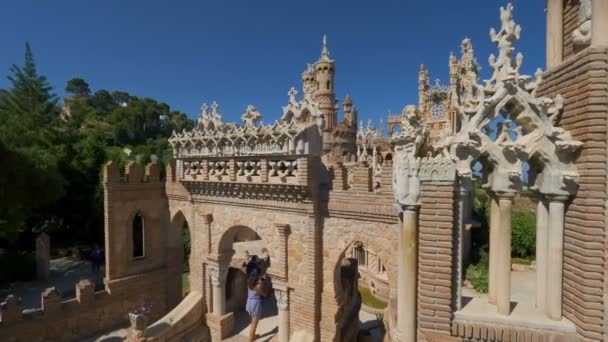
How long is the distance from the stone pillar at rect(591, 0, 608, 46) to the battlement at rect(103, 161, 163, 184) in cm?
1239

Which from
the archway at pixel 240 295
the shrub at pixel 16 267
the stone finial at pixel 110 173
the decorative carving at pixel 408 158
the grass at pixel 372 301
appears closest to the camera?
the decorative carving at pixel 408 158

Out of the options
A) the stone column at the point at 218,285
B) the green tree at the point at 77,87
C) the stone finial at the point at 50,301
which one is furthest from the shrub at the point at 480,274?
the green tree at the point at 77,87

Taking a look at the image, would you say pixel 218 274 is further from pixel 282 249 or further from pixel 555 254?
pixel 555 254

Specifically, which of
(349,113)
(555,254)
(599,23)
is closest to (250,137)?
(555,254)

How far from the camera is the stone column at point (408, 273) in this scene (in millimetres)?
4363

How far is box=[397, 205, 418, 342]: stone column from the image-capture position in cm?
436

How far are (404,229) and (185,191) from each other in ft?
29.3

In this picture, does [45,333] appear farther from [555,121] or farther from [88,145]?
[88,145]

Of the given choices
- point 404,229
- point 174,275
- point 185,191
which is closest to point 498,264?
point 404,229

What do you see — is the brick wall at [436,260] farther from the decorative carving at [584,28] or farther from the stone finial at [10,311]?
the stone finial at [10,311]

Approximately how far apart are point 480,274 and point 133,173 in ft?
55.7

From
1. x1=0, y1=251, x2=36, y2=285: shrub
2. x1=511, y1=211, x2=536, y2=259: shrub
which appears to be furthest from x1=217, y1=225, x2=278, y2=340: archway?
x1=511, y1=211, x2=536, y2=259: shrub

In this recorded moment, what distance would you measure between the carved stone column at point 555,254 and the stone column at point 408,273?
60.7 inches

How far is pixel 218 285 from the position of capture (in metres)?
10.6
